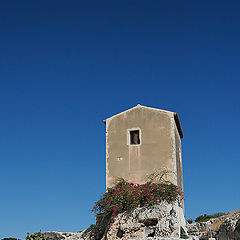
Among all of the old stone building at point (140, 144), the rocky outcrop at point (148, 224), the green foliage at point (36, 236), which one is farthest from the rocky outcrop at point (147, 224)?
the green foliage at point (36, 236)

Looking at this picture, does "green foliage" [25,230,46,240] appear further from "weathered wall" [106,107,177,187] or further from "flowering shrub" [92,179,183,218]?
"weathered wall" [106,107,177,187]

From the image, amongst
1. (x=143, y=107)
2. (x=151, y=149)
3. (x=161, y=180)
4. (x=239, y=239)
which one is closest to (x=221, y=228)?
(x=239, y=239)

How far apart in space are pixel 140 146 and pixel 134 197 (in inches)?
→ 135

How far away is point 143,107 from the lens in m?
20.8

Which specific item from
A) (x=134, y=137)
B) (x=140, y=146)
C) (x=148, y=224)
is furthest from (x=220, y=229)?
(x=134, y=137)

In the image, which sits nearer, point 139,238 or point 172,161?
point 139,238

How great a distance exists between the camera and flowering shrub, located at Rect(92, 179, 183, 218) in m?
17.4

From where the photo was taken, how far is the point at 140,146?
20062 millimetres

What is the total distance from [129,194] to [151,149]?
10.3ft

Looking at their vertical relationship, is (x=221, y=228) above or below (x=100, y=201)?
below

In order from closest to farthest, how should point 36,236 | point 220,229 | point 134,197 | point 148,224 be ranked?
1. point 148,224
2. point 134,197
3. point 36,236
4. point 220,229

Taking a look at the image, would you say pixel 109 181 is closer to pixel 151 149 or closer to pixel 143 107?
pixel 151 149

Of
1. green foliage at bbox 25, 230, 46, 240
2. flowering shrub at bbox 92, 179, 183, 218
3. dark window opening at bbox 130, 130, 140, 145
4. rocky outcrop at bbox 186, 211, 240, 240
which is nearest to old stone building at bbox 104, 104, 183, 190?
dark window opening at bbox 130, 130, 140, 145

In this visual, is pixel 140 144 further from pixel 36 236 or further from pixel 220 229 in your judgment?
pixel 36 236
